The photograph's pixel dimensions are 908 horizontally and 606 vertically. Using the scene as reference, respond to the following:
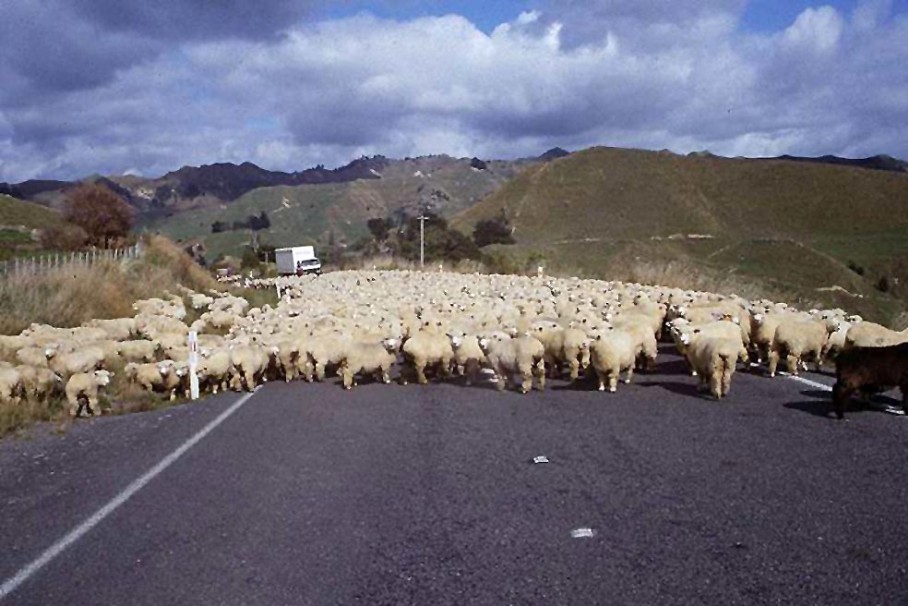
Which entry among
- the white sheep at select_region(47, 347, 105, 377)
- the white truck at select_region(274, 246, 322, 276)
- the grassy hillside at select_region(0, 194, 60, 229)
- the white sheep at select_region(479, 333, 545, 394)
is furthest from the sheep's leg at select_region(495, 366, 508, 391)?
the grassy hillside at select_region(0, 194, 60, 229)

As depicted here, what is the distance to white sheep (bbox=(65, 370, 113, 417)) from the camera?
12.5 metres

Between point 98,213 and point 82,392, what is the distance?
45438 mm

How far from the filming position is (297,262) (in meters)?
64.8

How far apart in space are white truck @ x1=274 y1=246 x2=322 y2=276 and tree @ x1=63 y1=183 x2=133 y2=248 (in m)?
12.3

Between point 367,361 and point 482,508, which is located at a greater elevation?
point 367,361

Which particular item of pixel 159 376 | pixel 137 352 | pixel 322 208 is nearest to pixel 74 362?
pixel 159 376

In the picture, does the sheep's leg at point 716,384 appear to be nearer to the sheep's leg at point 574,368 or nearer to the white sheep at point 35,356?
the sheep's leg at point 574,368

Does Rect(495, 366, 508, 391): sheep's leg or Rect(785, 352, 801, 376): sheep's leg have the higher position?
Rect(785, 352, 801, 376): sheep's leg

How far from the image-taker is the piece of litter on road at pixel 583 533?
19.6 ft

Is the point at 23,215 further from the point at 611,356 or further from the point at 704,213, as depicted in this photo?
the point at 611,356

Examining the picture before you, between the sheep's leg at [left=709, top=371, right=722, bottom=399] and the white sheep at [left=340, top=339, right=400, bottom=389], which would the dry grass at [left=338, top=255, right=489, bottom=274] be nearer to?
the white sheep at [left=340, top=339, right=400, bottom=389]

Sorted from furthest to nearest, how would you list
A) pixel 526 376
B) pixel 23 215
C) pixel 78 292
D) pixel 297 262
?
pixel 23 215 → pixel 297 262 → pixel 78 292 → pixel 526 376

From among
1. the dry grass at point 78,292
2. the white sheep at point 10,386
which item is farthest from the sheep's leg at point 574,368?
the dry grass at point 78,292

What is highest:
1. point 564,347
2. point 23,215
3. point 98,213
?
point 23,215
